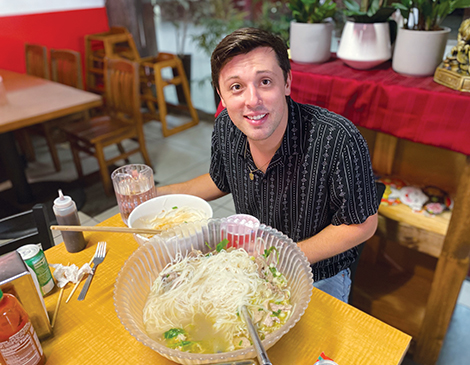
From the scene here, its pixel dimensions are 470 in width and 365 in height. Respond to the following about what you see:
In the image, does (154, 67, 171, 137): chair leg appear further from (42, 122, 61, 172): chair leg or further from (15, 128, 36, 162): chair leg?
(15, 128, 36, 162): chair leg

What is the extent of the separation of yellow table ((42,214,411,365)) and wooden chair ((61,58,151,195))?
7.64 feet

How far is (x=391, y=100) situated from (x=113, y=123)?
259 centimetres

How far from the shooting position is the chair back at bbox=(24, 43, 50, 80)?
150 inches

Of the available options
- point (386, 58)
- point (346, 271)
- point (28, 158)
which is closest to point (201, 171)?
point (28, 158)

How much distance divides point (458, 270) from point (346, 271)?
2.06 ft

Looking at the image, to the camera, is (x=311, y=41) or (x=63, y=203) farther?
(x=311, y=41)

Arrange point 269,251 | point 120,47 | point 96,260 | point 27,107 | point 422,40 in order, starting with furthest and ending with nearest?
1. point 120,47
2. point 27,107
3. point 422,40
4. point 96,260
5. point 269,251

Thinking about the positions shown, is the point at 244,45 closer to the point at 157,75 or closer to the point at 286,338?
the point at 286,338

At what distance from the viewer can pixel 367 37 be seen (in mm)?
1763

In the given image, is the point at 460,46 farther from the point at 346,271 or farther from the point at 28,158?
the point at 28,158

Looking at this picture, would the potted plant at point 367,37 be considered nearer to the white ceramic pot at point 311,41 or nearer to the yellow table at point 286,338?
the white ceramic pot at point 311,41

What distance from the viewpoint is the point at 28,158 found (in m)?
4.08

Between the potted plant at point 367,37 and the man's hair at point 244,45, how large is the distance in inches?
32.4

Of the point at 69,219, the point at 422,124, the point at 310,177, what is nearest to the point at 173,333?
the point at 69,219
